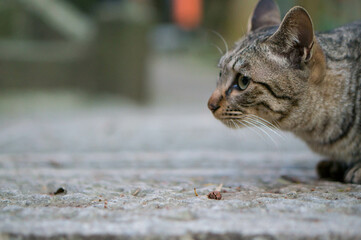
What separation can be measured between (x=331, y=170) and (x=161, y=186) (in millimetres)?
1100

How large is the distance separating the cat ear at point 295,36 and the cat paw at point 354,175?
2.18 feet

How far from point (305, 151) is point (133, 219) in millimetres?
2342

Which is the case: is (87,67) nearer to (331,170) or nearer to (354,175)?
(331,170)

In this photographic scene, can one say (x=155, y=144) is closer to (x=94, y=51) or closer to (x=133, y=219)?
(x=133, y=219)

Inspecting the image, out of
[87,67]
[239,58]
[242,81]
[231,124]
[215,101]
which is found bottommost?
[231,124]

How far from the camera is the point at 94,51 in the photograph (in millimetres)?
7742

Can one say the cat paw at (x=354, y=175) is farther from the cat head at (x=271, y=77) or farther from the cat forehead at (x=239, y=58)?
the cat forehead at (x=239, y=58)

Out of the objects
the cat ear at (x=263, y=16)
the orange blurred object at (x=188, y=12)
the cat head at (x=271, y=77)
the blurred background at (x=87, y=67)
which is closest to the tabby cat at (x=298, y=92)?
the cat head at (x=271, y=77)

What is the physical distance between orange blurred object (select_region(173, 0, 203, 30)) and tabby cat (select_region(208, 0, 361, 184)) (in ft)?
A: 60.5

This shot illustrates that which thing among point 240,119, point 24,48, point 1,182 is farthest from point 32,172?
point 24,48

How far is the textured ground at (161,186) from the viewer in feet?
4.40

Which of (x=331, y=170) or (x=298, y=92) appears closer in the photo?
(x=298, y=92)

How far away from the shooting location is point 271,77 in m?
2.23

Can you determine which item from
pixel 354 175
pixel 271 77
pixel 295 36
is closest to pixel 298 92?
pixel 271 77
